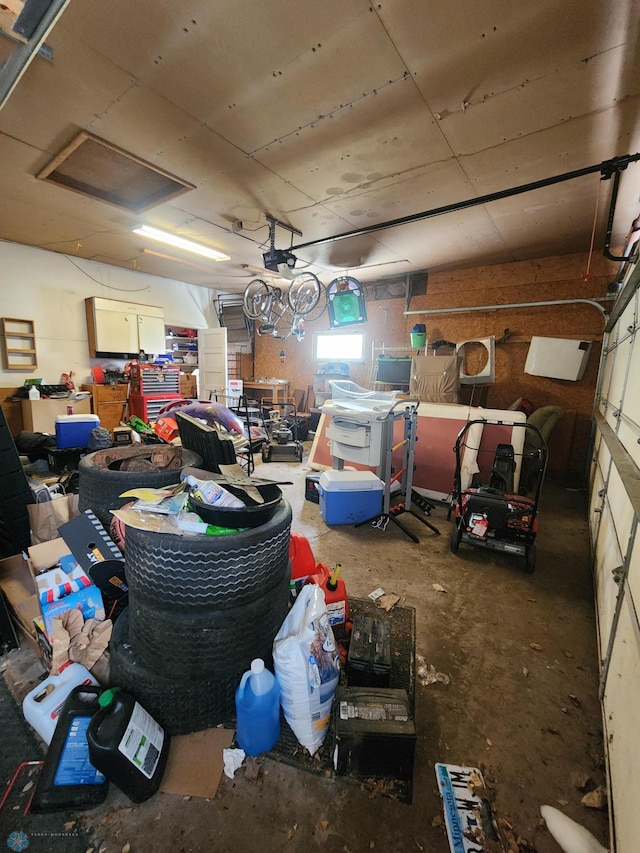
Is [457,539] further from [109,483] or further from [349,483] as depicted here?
[109,483]

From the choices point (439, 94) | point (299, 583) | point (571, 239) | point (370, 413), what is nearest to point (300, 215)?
point (439, 94)

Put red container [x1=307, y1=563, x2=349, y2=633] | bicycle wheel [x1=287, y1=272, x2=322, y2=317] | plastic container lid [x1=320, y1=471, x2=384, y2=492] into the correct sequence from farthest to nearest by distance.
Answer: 1. bicycle wheel [x1=287, y1=272, x2=322, y2=317]
2. plastic container lid [x1=320, y1=471, x2=384, y2=492]
3. red container [x1=307, y1=563, x2=349, y2=633]

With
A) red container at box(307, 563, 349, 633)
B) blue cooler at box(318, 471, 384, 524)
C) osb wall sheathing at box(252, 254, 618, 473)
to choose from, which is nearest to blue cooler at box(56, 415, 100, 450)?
blue cooler at box(318, 471, 384, 524)

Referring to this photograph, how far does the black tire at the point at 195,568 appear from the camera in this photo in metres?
1.11

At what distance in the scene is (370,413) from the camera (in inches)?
108

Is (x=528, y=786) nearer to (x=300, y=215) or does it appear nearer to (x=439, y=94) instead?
(x=439, y=94)

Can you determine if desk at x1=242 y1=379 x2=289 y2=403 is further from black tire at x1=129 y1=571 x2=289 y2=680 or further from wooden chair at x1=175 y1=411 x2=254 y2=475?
black tire at x1=129 y1=571 x2=289 y2=680

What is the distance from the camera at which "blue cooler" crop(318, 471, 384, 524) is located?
2920 millimetres

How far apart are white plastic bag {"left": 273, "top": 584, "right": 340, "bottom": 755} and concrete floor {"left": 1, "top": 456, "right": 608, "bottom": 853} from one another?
13 centimetres

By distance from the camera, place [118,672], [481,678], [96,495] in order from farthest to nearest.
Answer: [96,495] → [481,678] → [118,672]

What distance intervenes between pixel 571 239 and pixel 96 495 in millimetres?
5116

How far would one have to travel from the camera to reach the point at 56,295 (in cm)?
500

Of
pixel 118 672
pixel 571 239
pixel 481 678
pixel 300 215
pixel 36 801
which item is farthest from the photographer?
pixel 571 239

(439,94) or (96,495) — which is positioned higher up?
(439,94)
